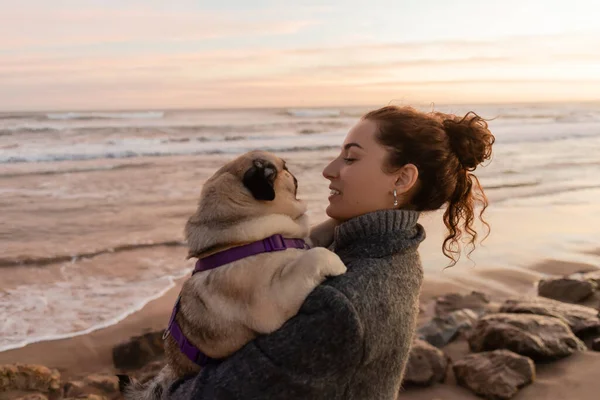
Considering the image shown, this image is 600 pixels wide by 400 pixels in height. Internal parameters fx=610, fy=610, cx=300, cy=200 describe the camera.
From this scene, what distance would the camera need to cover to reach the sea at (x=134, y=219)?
6.90m

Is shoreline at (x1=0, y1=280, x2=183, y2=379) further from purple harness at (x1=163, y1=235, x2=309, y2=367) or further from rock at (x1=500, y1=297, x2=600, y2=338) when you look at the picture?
rock at (x1=500, y1=297, x2=600, y2=338)

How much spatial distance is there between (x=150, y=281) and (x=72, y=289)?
0.90 meters

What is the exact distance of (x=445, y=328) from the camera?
19.9 ft

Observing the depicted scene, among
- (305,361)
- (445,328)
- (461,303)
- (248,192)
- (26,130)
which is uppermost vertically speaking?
(248,192)

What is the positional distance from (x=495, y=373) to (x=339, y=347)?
10.8 feet

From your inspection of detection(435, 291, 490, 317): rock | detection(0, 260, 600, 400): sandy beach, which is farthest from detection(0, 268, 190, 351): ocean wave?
detection(435, 291, 490, 317): rock

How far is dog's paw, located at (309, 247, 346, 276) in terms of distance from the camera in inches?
92.4

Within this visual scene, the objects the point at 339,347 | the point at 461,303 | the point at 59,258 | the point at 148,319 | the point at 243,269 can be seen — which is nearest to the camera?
the point at 339,347

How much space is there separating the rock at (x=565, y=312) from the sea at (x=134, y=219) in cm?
151

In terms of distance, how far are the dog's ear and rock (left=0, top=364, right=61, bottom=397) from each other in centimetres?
338

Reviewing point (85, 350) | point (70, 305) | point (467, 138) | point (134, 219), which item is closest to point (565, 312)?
point (467, 138)

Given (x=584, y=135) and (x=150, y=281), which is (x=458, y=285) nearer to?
(x=150, y=281)

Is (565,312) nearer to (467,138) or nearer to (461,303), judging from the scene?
(461,303)

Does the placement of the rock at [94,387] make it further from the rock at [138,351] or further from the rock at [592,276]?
the rock at [592,276]
